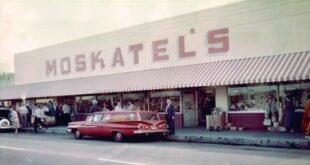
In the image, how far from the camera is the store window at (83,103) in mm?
29186

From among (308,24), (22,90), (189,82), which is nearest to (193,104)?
(189,82)

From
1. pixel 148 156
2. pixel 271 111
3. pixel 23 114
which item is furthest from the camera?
pixel 23 114

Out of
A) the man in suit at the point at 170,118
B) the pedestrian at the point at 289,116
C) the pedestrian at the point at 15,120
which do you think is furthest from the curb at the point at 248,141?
the pedestrian at the point at 15,120

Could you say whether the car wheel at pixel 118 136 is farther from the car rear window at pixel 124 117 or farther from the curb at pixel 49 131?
the curb at pixel 49 131

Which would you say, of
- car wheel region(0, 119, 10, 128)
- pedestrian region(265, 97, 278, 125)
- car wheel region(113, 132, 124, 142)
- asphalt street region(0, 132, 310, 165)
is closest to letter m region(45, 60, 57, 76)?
car wheel region(0, 119, 10, 128)

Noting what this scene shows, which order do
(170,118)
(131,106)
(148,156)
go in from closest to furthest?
(148,156) < (170,118) < (131,106)

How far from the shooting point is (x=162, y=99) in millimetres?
24047

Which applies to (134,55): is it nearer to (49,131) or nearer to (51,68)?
(49,131)

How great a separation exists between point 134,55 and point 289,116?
1034 cm

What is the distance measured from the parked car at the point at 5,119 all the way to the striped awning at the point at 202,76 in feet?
10.6

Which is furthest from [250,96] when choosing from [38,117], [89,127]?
[38,117]

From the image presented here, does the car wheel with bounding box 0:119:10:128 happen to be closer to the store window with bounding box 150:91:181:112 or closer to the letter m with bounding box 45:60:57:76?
the letter m with bounding box 45:60:57:76

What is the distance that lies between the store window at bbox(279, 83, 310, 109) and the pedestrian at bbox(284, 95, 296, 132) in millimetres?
482

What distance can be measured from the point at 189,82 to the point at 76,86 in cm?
1051
